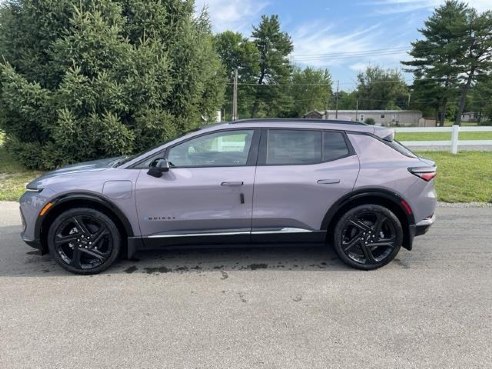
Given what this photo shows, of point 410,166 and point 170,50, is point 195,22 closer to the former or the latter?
point 170,50

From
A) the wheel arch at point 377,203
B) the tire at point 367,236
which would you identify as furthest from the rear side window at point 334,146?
the tire at point 367,236

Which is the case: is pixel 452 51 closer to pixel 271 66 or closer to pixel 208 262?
pixel 271 66

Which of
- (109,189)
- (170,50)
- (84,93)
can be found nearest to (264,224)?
(109,189)

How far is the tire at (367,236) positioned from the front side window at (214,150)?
1.34 m

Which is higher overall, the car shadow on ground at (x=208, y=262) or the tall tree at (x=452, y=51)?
the tall tree at (x=452, y=51)

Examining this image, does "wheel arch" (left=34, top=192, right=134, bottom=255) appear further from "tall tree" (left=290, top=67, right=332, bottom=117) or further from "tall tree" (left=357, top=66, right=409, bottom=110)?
"tall tree" (left=357, top=66, right=409, bottom=110)

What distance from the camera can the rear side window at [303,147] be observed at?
14.0 ft

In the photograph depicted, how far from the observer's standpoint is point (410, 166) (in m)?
4.28

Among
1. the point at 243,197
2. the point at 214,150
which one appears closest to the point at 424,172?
the point at 243,197

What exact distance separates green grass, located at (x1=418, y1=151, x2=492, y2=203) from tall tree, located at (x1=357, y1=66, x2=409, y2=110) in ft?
291

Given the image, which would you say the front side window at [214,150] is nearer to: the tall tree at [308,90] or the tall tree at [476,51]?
the tall tree at [476,51]

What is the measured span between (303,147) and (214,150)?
3.24ft

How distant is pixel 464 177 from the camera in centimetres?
918

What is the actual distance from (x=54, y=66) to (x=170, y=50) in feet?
9.55
